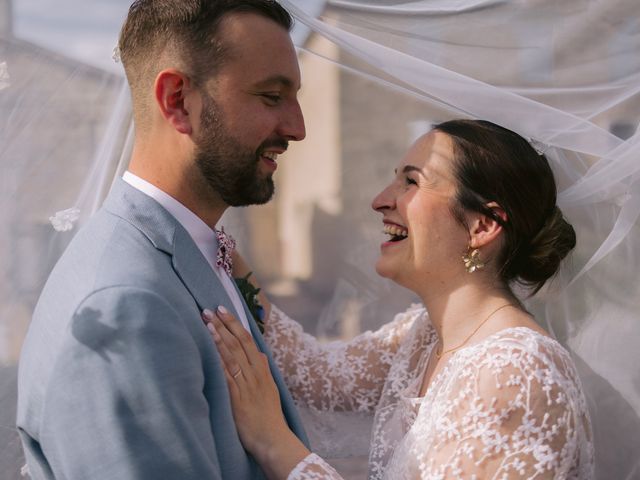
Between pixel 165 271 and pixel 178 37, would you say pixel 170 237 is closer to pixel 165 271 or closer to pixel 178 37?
pixel 165 271

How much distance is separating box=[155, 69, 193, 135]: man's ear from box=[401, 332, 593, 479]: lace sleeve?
1.19 meters

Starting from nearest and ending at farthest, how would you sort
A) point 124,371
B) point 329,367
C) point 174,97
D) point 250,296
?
point 124,371
point 174,97
point 250,296
point 329,367

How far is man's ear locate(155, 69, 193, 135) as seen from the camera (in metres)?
2.13

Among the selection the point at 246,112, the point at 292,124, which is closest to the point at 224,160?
the point at 246,112

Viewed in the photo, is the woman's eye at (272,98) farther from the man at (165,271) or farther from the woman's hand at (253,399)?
the woman's hand at (253,399)

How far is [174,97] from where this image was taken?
7.05 feet

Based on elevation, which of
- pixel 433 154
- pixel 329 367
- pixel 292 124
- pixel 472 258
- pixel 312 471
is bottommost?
pixel 329 367

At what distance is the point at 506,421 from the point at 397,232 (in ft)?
2.85

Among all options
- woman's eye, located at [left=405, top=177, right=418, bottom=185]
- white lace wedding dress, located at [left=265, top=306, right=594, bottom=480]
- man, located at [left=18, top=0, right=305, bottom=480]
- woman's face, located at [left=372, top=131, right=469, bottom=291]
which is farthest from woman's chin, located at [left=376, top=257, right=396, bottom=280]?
man, located at [left=18, top=0, right=305, bottom=480]

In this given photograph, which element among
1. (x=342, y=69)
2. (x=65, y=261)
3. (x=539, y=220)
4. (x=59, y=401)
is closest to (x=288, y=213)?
(x=342, y=69)

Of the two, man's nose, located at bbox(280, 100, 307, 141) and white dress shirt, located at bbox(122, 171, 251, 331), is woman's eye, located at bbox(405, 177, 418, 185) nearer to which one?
man's nose, located at bbox(280, 100, 307, 141)

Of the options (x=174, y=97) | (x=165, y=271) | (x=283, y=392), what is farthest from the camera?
(x=283, y=392)

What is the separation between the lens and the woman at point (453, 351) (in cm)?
227

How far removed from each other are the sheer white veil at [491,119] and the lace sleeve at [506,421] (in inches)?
22.2
